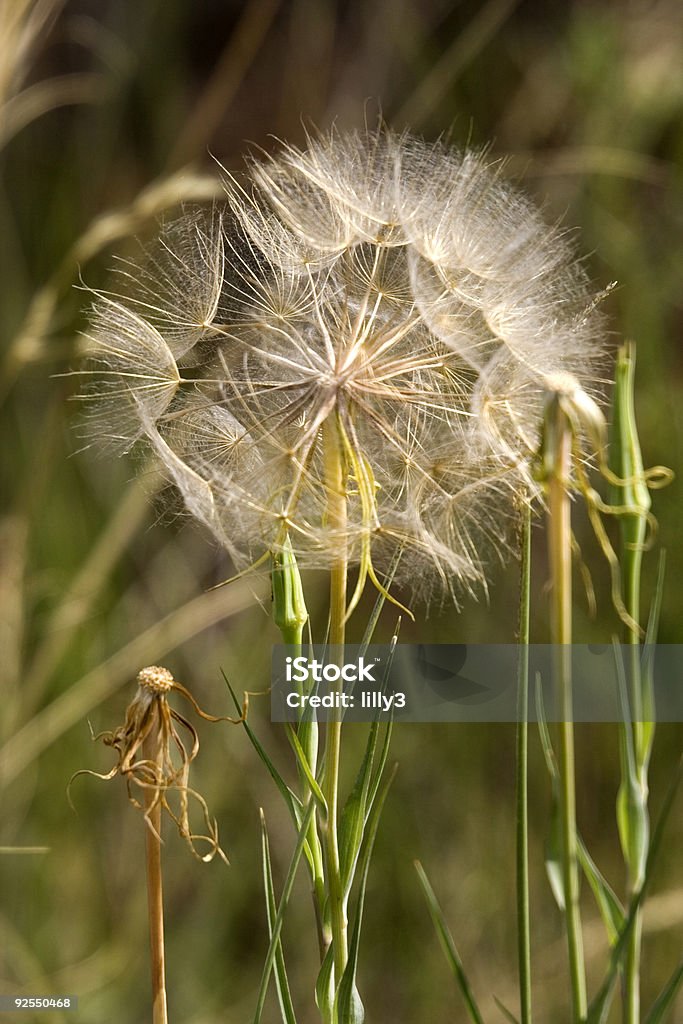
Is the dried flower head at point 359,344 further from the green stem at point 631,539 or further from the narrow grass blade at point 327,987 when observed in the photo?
the narrow grass blade at point 327,987

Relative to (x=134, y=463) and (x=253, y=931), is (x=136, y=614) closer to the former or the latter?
(x=253, y=931)

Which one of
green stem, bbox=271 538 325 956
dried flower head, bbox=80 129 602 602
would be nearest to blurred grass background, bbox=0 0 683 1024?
dried flower head, bbox=80 129 602 602

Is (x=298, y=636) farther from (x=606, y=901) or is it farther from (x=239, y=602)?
(x=239, y=602)

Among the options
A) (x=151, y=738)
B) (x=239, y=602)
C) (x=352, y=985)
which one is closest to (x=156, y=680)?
(x=151, y=738)

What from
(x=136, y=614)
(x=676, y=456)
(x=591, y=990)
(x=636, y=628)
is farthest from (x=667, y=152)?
(x=636, y=628)

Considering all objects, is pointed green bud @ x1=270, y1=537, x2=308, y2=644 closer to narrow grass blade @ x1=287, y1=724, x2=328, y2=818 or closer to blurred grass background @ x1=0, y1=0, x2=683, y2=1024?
narrow grass blade @ x1=287, y1=724, x2=328, y2=818

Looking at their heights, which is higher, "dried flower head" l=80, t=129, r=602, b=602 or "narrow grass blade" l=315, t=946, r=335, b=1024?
"dried flower head" l=80, t=129, r=602, b=602

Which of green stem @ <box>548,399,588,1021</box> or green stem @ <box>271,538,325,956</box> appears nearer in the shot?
green stem @ <box>548,399,588,1021</box>

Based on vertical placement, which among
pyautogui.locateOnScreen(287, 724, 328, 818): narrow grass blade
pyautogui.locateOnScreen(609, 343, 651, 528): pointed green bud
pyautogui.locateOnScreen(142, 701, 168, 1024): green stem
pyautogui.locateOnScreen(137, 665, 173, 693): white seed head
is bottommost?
pyautogui.locateOnScreen(142, 701, 168, 1024): green stem
